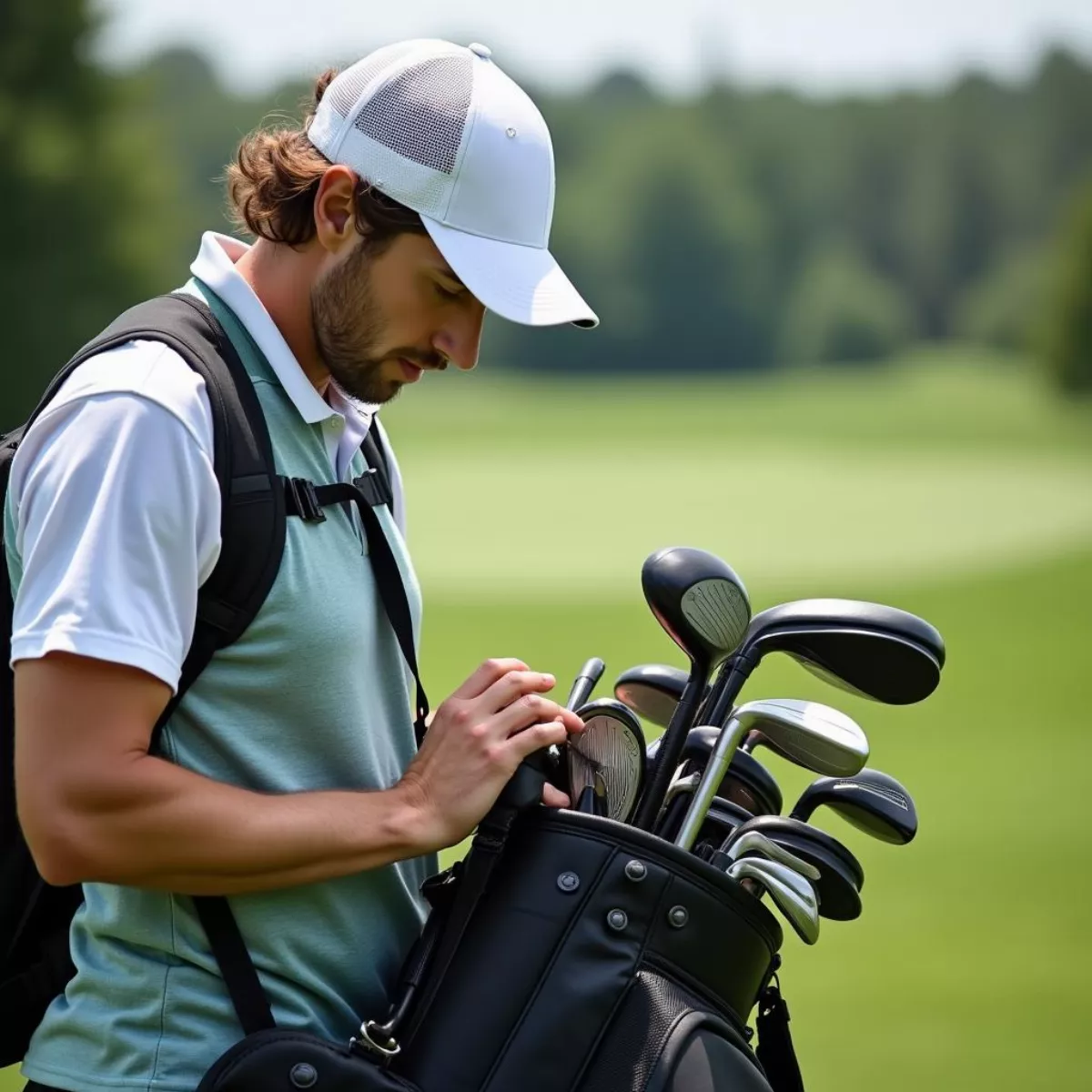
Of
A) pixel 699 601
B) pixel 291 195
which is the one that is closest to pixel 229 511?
pixel 291 195

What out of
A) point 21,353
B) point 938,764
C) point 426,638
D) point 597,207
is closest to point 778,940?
point 938,764

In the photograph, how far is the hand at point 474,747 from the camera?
170 centimetres

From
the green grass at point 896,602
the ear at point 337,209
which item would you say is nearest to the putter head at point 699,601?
the ear at point 337,209

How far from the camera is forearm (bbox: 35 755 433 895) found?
153 cm

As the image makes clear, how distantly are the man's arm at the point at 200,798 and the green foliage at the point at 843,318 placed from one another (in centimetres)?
5054

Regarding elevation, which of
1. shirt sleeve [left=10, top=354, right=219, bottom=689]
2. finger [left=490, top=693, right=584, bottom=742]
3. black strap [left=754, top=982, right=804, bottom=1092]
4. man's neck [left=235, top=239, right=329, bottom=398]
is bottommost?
black strap [left=754, top=982, right=804, bottom=1092]

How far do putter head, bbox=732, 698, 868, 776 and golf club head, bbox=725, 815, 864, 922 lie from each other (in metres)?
0.08

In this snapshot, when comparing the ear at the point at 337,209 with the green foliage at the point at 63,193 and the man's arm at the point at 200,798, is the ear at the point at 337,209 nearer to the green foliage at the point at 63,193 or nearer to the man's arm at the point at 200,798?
the man's arm at the point at 200,798

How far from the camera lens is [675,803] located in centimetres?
185

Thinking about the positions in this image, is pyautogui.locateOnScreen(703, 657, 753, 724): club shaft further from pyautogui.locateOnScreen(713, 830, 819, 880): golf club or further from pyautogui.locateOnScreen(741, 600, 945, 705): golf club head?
pyautogui.locateOnScreen(713, 830, 819, 880): golf club

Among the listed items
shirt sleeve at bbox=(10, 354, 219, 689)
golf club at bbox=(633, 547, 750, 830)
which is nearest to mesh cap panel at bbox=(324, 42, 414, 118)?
shirt sleeve at bbox=(10, 354, 219, 689)

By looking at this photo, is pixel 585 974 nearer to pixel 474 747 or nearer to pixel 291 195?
pixel 474 747

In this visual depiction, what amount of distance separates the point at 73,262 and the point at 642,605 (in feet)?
79.8

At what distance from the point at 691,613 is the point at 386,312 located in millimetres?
457
